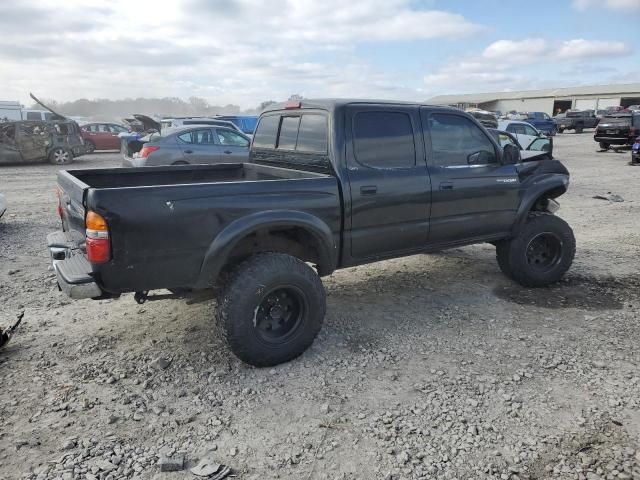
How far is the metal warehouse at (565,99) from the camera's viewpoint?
5687 cm

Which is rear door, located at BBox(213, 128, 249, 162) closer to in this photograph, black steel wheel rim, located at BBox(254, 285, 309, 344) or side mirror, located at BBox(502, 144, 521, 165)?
side mirror, located at BBox(502, 144, 521, 165)

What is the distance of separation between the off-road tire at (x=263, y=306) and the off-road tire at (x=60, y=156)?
15.5m

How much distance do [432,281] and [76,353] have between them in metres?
3.58

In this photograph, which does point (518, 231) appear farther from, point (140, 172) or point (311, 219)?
point (140, 172)

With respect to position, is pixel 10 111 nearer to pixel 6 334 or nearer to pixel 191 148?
pixel 191 148

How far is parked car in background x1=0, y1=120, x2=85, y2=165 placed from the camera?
15305 mm

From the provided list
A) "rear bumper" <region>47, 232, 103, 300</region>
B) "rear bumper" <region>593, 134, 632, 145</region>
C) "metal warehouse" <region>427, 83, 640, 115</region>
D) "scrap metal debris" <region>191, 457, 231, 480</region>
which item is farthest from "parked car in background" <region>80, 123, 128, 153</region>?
"metal warehouse" <region>427, 83, 640, 115</region>

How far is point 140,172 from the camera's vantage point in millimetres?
4465

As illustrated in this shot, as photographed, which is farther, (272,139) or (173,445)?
Result: (272,139)

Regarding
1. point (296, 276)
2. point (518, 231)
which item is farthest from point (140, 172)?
point (518, 231)

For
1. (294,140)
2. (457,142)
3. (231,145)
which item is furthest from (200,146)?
(457,142)

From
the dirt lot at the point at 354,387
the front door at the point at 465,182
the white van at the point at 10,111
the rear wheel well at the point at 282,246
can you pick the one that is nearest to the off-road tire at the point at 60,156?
the white van at the point at 10,111

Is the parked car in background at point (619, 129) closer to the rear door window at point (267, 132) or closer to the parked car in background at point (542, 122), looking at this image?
the parked car in background at point (542, 122)

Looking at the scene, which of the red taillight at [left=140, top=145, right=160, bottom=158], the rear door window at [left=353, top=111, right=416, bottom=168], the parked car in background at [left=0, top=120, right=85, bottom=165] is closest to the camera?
the rear door window at [left=353, top=111, right=416, bottom=168]
